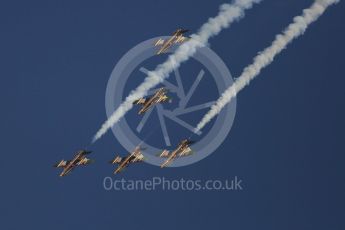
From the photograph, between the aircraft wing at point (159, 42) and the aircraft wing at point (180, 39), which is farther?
the aircraft wing at point (159, 42)

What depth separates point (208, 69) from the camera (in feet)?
496

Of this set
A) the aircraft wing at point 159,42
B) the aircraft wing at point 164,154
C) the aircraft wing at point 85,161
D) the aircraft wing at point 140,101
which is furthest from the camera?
the aircraft wing at point 85,161

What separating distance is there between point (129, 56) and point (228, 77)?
5.43 meters

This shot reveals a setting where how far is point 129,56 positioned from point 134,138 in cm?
406

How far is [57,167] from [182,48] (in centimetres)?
840

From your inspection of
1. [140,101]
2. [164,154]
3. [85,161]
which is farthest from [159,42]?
[85,161]

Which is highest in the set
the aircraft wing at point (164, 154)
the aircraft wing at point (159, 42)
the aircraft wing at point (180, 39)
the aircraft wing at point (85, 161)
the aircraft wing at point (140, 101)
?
the aircraft wing at point (159, 42)

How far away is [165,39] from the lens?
151m

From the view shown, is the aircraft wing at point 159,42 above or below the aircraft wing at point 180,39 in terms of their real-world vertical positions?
above

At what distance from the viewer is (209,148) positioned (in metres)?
152

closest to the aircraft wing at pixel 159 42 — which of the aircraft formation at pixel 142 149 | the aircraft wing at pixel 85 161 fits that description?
the aircraft formation at pixel 142 149

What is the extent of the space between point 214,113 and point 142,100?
348cm

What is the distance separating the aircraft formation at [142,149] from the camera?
150375 millimetres

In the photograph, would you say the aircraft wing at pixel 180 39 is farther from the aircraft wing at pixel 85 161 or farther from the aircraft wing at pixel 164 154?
the aircraft wing at pixel 85 161
